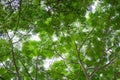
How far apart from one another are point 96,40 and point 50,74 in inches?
83.9

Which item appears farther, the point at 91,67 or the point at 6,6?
the point at 91,67

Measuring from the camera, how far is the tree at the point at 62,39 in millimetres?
6750

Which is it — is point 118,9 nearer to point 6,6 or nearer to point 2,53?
point 6,6

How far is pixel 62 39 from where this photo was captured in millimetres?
7953

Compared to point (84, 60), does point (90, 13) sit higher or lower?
higher

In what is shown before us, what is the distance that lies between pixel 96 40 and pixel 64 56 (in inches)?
54.0

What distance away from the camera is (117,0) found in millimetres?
7516

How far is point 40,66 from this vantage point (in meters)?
8.36

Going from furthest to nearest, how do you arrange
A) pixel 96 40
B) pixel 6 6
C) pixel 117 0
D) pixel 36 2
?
pixel 96 40
pixel 117 0
pixel 36 2
pixel 6 6

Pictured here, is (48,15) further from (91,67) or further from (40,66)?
(91,67)

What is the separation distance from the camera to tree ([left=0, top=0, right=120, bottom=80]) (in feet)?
22.1

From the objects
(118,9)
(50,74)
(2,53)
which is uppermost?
(118,9)

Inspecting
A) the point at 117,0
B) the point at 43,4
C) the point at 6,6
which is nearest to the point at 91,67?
the point at 117,0

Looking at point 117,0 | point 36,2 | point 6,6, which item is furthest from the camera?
point 117,0
